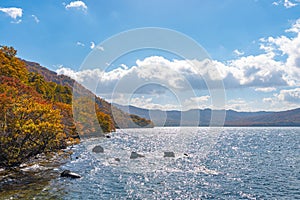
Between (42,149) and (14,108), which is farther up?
(14,108)

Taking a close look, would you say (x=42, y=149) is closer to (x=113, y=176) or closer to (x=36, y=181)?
(x=36, y=181)

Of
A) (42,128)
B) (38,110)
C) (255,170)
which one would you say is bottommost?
(255,170)

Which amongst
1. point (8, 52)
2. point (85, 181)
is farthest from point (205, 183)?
point (8, 52)

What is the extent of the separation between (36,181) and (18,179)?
2317mm

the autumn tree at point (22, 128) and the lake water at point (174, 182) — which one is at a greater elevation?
the autumn tree at point (22, 128)

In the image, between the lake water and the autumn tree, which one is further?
the autumn tree

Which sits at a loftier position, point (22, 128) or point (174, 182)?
point (22, 128)

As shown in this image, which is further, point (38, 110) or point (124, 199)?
point (38, 110)

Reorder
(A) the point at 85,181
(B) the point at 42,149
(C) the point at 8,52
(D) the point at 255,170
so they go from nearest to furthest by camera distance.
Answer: (A) the point at 85,181, (B) the point at 42,149, (D) the point at 255,170, (C) the point at 8,52

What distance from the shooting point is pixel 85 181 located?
34.4 m

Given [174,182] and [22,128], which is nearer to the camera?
Answer: [22,128]

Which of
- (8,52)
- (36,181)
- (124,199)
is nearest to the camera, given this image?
(124,199)

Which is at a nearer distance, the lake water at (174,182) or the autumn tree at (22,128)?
the lake water at (174,182)

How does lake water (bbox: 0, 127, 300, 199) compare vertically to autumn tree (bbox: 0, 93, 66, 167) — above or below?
below
